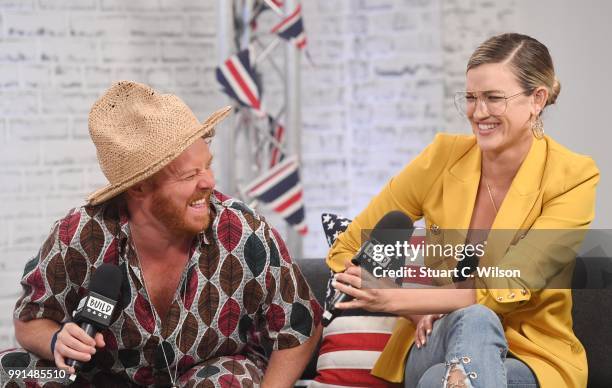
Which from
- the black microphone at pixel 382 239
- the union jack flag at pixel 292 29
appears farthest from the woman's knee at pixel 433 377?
the union jack flag at pixel 292 29

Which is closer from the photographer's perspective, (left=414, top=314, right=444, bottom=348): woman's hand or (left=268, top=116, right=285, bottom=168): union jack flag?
(left=414, top=314, right=444, bottom=348): woman's hand

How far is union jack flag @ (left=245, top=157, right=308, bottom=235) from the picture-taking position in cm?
372

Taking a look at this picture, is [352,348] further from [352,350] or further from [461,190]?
[461,190]

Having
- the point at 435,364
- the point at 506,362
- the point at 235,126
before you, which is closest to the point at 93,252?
the point at 435,364

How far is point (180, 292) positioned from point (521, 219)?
2.77 ft

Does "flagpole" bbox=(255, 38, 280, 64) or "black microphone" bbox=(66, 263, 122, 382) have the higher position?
"flagpole" bbox=(255, 38, 280, 64)

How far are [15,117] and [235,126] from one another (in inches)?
40.2

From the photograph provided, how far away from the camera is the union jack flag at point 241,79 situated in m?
3.58

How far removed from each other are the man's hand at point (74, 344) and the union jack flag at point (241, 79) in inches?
69.5

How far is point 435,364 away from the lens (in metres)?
2.16

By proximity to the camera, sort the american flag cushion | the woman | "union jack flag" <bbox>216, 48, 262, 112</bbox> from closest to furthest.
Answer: the woman
the american flag cushion
"union jack flag" <bbox>216, 48, 262, 112</bbox>

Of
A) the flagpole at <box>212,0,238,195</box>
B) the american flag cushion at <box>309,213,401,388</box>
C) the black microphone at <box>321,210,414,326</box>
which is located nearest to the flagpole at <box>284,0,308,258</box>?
the flagpole at <box>212,0,238,195</box>

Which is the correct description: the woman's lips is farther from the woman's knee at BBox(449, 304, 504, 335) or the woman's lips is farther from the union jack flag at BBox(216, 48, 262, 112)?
the union jack flag at BBox(216, 48, 262, 112)

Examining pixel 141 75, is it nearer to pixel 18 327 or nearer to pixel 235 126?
pixel 235 126
